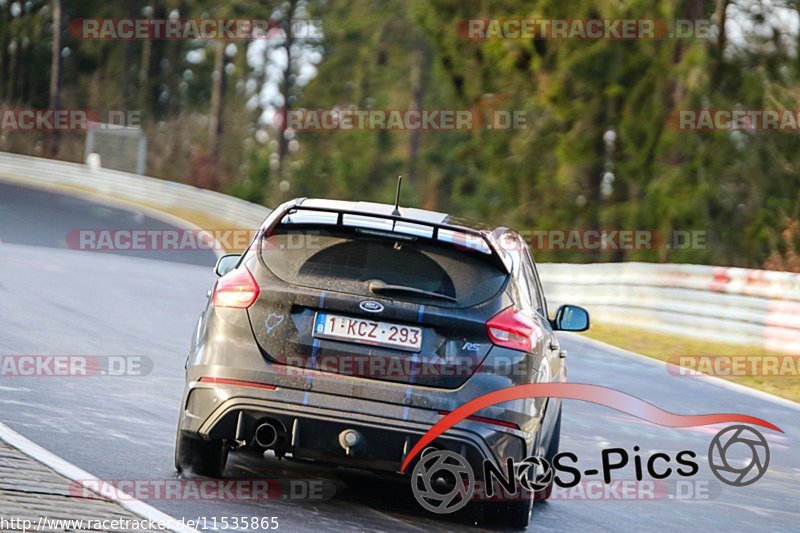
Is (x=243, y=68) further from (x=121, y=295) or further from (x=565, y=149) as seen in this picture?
(x=121, y=295)

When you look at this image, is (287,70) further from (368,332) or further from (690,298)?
(368,332)

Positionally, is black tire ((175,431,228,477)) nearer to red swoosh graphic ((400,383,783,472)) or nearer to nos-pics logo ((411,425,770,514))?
nos-pics logo ((411,425,770,514))

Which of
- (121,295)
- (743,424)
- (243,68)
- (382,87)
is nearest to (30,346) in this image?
(121,295)

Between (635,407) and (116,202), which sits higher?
(116,202)

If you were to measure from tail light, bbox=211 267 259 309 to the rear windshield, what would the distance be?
0.43 feet

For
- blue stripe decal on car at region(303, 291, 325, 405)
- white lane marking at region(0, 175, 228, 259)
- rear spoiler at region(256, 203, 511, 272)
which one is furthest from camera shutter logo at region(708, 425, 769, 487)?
white lane marking at region(0, 175, 228, 259)

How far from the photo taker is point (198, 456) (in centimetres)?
738

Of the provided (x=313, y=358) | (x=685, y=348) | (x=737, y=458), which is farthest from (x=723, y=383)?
(x=313, y=358)

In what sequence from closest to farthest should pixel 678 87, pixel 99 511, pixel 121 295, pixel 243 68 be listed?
1. pixel 99 511
2. pixel 121 295
3. pixel 678 87
4. pixel 243 68

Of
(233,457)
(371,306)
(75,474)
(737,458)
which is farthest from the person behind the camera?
(737,458)

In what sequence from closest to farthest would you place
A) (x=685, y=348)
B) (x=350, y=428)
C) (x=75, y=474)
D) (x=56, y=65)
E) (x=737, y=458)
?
(x=350, y=428)
(x=75, y=474)
(x=737, y=458)
(x=685, y=348)
(x=56, y=65)

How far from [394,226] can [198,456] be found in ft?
5.28

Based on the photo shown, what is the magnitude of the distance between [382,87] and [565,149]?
22.7 meters

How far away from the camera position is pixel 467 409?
6.68 metres
